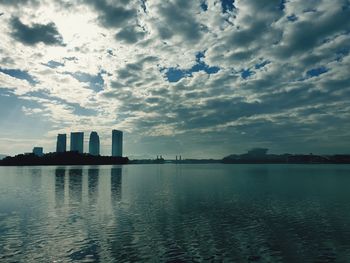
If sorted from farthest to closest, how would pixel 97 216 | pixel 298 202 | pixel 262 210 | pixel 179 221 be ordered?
1. pixel 298 202
2. pixel 262 210
3. pixel 97 216
4. pixel 179 221

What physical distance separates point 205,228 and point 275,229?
9066 mm

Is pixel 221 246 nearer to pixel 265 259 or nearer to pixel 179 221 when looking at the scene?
pixel 265 259

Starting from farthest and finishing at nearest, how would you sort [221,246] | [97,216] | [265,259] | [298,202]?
[298,202] → [97,216] → [221,246] → [265,259]

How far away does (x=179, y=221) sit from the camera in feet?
140

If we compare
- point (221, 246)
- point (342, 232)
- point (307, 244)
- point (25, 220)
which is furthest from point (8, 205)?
point (342, 232)

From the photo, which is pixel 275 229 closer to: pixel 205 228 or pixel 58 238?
pixel 205 228

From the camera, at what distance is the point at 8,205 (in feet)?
187

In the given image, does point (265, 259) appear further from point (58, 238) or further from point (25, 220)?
point (25, 220)

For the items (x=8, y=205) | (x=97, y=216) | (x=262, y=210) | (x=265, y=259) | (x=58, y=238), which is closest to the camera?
(x=265, y=259)

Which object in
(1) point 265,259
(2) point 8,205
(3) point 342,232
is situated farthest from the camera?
(2) point 8,205

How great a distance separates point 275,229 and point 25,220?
35537mm

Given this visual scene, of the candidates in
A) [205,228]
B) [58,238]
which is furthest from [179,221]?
[58,238]

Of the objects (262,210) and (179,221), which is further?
(262,210)

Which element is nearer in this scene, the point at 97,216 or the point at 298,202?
the point at 97,216
